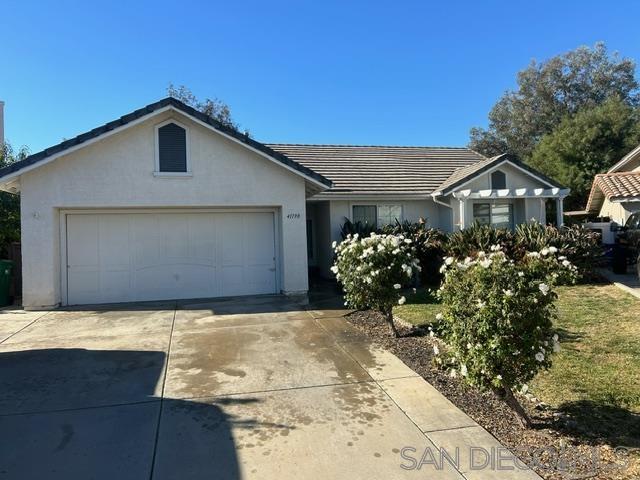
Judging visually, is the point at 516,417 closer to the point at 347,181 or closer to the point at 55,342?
the point at 55,342

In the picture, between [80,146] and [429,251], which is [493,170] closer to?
[429,251]

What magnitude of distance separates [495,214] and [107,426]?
13.9 metres

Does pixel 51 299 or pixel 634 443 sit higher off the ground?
pixel 51 299

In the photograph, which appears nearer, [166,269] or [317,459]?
[317,459]

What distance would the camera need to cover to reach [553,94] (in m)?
39.5

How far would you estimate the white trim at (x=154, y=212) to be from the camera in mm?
10734

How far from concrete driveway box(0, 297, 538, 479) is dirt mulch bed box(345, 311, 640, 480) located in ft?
0.64

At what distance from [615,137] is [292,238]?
26.4m

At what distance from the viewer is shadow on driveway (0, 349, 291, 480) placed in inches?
138

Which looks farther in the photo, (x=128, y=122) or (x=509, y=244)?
(x=509, y=244)

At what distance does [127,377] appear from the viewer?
5566 millimetres

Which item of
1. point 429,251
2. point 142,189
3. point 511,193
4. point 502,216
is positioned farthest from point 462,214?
point 142,189

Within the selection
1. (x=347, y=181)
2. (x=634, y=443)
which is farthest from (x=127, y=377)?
(x=347, y=181)

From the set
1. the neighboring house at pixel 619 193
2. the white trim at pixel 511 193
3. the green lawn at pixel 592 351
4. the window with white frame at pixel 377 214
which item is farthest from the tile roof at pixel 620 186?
the window with white frame at pixel 377 214
